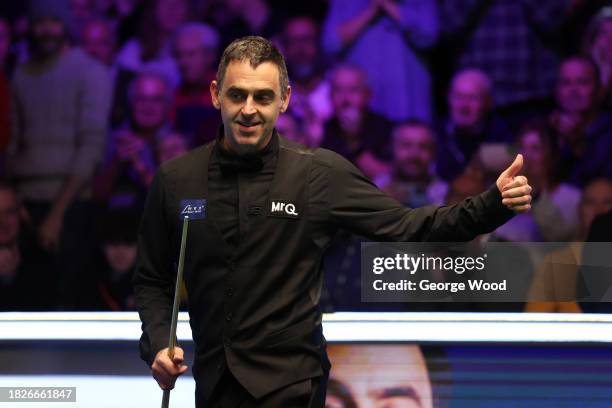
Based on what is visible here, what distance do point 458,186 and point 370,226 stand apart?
2795 millimetres

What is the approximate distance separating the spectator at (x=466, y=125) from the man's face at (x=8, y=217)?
7.89ft

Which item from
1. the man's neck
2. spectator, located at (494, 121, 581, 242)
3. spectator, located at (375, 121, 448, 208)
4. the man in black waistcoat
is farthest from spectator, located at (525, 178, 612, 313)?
spectator, located at (375, 121, 448, 208)

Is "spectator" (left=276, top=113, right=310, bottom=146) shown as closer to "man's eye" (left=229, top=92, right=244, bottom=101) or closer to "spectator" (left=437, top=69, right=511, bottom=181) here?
"spectator" (left=437, top=69, right=511, bottom=181)

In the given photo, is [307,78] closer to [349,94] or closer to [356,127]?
[349,94]

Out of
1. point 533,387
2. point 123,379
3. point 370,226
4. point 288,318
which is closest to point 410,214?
point 370,226

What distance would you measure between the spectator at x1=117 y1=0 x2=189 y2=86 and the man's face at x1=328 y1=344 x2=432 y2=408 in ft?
8.34

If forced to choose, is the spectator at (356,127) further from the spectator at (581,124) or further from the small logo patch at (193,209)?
the small logo patch at (193,209)

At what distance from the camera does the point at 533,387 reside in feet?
12.9

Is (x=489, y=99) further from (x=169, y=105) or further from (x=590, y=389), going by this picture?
(x=590, y=389)

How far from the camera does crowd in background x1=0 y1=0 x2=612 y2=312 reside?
218 inches

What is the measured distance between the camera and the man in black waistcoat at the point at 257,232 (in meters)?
2.59

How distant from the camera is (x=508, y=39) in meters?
5.75

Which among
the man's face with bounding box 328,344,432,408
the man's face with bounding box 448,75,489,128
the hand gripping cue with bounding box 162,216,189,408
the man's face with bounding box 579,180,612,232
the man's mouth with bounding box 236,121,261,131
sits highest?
the man's face with bounding box 448,75,489,128

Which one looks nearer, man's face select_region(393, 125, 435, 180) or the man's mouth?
the man's mouth
